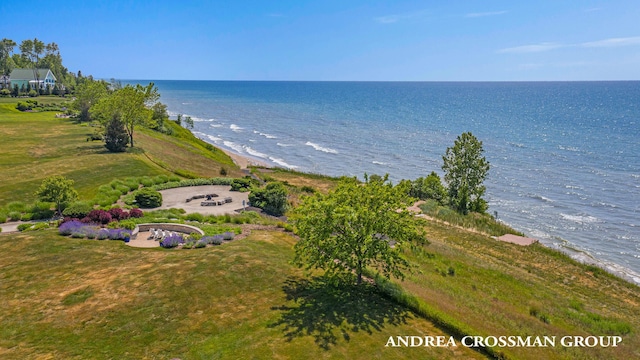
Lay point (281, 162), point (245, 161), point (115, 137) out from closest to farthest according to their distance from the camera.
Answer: point (115, 137)
point (245, 161)
point (281, 162)

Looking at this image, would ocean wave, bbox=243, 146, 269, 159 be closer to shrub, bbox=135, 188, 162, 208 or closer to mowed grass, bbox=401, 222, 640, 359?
shrub, bbox=135, 188, 162, 208

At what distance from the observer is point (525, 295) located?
91.3 ft

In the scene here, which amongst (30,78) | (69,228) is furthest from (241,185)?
(30,78)

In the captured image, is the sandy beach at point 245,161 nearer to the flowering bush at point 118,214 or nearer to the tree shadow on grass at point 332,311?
the flowering bush at point 118,214

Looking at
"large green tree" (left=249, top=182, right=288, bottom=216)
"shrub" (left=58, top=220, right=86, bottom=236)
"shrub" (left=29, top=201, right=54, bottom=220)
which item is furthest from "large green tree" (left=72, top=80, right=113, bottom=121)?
"shrub" (left=58, top=220, right=86, bottom=236)

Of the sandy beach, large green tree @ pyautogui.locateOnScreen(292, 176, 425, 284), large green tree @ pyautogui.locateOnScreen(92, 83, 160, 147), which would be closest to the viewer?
large green tree @ pyautogui.locateOnScreen(292, 176, 425, 284)

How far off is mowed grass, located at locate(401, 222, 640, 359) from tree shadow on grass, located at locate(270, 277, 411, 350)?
271 centimetres

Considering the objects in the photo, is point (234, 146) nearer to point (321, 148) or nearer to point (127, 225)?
point (321, 148)

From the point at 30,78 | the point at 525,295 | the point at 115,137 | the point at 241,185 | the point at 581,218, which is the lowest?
the point at 525,295

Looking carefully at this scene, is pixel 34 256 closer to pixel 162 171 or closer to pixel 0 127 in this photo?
pixel 162 171

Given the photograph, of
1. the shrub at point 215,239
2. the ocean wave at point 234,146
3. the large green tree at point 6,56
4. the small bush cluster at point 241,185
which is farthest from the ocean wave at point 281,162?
the large green tree at point 6,56

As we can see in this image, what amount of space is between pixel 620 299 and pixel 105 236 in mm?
40195

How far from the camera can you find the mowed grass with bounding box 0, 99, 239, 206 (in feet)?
145

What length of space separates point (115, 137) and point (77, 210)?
99.0 ft
